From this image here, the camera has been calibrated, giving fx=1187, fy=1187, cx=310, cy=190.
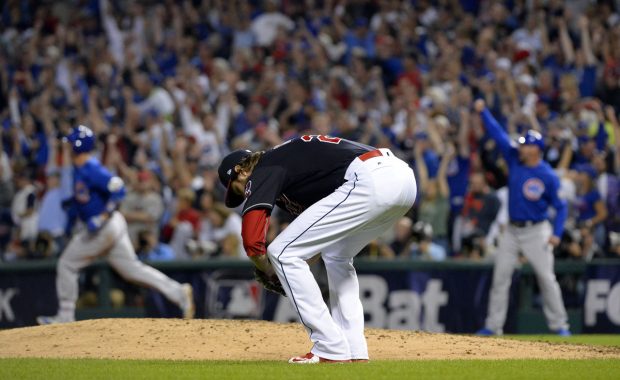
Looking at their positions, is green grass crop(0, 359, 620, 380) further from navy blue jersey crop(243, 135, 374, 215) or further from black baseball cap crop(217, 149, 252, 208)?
black baseball cap crop(217, 149, 252, 208)

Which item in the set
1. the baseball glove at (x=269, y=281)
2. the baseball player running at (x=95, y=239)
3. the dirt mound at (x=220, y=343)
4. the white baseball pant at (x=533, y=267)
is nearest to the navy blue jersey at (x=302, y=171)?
the baseball glove at (x=269, y=281)

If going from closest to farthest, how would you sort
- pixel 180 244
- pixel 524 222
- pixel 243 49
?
pixel 524 222 < pixel 180 244 < pixel 243 49

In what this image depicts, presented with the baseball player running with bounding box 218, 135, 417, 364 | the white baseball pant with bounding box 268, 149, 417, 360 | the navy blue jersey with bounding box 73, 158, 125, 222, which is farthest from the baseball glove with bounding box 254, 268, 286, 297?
the navy blue jersey with bounding box 73, 158, 125, 222

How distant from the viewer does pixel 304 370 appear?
7.70m

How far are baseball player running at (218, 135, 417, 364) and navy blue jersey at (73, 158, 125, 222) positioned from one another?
5572 millimetres

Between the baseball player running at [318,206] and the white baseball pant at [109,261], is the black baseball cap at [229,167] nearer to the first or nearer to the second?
the baseball player running at [318,206]

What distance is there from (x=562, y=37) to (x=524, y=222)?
21.2 ft

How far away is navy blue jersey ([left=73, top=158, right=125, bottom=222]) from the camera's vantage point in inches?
537

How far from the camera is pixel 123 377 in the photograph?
743 centimetres

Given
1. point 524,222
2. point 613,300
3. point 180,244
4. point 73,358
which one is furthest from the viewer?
point 180,244

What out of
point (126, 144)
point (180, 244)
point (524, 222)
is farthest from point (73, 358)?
point (126, 144)

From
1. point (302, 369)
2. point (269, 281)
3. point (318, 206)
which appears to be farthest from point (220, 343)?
point (318, 206)

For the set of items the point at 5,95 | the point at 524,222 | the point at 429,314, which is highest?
the point at 5,95

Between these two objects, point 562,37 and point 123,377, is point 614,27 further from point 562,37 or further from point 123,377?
point 123,377
